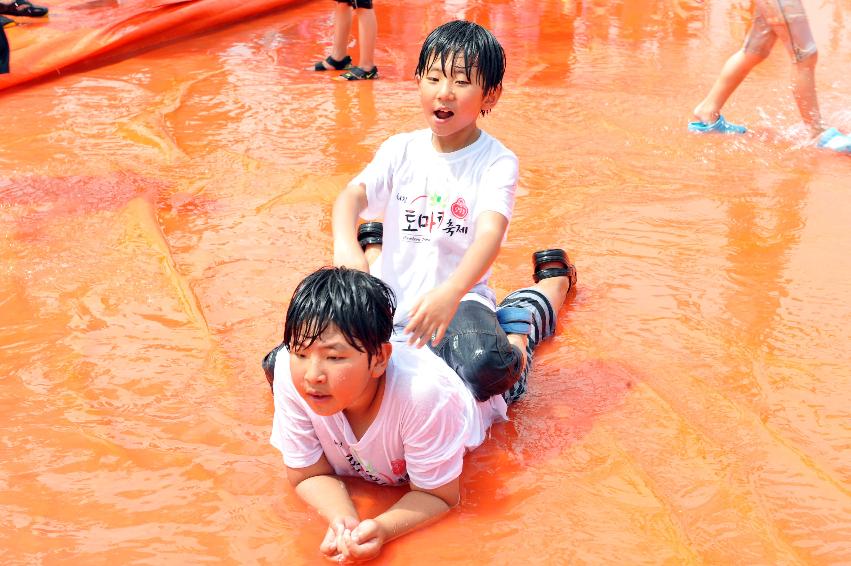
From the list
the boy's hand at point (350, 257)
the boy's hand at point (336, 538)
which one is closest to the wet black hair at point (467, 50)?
the boy's hand at point (350, 257)

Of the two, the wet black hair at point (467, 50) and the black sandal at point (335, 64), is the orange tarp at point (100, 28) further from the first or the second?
the wet black hair at point (467, 50)

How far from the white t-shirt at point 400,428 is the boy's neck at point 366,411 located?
0.06 ft

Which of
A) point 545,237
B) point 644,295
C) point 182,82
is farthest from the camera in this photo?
point 182,82

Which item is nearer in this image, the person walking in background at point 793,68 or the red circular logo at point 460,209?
the red circular logo at point 460,209

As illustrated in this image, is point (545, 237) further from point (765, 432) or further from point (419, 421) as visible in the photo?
point (419, 421)

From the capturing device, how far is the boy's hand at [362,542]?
231 cm

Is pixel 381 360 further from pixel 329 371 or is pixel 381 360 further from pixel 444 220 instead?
pixel 444 220

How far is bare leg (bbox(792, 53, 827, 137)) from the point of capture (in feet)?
17.0

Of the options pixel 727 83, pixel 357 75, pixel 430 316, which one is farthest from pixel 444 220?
pixel 357 75

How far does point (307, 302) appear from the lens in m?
2.27

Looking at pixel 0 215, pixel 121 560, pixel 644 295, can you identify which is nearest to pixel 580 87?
pixel 644 295

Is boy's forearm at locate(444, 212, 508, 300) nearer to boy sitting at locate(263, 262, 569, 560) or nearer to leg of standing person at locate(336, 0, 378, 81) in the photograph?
boy sitting at locate(263, 262, 569, 560)

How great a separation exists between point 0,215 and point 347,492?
246cm

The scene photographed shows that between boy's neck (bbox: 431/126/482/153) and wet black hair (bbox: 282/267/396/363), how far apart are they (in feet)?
2.45
